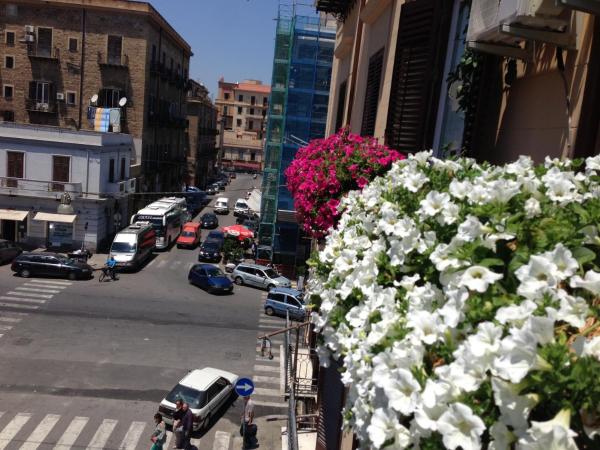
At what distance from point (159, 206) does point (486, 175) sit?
39.2 meters

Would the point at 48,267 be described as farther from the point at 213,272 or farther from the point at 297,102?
the point at 297,102

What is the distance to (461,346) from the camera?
227 centimetres

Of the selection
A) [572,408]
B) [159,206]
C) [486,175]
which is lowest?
[159,206]

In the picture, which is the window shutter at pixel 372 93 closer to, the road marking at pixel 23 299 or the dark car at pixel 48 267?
the road marking at pixel 23 299

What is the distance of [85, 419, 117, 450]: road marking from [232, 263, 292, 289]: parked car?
17.0 meters

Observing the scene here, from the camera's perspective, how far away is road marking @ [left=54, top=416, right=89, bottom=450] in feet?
44.9

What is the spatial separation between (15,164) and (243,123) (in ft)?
269

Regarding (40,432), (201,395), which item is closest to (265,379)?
(201,395)

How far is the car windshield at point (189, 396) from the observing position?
1525cm

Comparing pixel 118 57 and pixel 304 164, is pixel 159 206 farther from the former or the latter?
pixel 304 164

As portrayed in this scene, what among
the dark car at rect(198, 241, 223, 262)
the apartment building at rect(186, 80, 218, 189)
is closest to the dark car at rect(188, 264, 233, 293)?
the dark car at rect(198, 241, 223, 262)

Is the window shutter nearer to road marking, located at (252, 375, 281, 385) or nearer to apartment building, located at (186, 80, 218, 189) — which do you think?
road marking, located at (252, 375, 281, 385)

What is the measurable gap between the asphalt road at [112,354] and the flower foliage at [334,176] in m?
8.31

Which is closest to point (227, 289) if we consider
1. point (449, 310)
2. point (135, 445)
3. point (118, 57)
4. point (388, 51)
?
point (135, 445)
